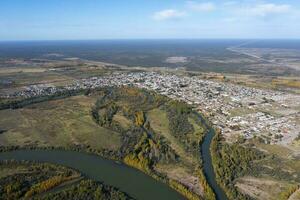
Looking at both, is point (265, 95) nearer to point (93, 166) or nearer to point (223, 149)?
point (223, 149)

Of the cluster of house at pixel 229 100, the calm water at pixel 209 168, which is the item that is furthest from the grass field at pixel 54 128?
the cluster of house at pixel 229 100

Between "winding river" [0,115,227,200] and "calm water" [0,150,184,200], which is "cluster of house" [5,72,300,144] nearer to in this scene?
"winding river" [0,115,227,200]

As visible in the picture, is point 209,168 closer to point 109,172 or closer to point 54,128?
point 109,172

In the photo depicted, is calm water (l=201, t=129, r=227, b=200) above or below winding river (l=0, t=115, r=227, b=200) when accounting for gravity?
below

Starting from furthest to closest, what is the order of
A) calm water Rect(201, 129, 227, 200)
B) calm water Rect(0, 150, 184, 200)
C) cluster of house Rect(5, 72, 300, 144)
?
1. cluster of house Rect(5, 72, 300, 144)
2. calm water Rect(201, 129, 227, 200)
3. calm water Rect(0, 150, 184, 200)

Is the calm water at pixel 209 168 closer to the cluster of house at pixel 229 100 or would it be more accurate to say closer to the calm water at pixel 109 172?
the cluster of house at pixel 229 100

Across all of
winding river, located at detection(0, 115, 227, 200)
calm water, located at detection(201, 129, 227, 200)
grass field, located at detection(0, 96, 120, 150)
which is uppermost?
grass field, located at detection(0, 96, 120, 150)

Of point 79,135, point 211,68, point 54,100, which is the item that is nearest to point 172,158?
point 79,135

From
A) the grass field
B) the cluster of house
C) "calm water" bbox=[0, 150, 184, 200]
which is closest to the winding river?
"calm water" bbox=[0, 150, 184, 200]
